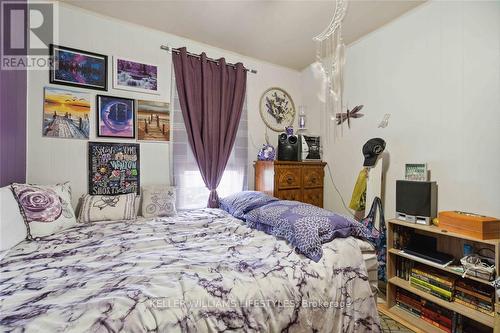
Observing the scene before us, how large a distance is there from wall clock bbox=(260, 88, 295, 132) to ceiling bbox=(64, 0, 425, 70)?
0.60 m

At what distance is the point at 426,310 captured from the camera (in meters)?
1.66

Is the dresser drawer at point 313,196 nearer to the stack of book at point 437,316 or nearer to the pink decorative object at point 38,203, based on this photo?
the stack of book at point 437,316

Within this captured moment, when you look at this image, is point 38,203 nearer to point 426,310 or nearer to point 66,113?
point 66,113

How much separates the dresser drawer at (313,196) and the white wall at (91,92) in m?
1.60

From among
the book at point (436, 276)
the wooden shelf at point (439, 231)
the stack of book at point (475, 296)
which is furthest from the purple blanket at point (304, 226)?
the stack of book at point (475, 296)

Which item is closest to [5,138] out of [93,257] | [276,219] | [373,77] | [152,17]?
[93,257]

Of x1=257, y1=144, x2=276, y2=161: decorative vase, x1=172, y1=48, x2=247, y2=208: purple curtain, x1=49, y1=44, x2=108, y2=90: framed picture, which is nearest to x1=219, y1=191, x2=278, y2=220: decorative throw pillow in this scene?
x1=172, y1=48, x2=247, y2=208: purple curtain

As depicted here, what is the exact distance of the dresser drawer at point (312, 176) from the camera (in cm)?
270

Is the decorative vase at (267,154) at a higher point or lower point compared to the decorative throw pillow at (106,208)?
higher

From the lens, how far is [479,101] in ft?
5.32

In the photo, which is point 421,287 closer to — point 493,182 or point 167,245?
Answer: point 493,182

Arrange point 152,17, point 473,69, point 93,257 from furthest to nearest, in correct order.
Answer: point 152,17, point 473,69, point 93,257

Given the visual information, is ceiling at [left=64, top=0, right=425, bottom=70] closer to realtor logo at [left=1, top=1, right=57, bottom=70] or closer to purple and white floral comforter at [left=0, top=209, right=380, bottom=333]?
realtor logo at [left=1, top=1, right=57, bottom=70]

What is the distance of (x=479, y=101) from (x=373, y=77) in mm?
926
